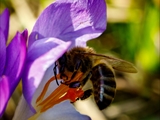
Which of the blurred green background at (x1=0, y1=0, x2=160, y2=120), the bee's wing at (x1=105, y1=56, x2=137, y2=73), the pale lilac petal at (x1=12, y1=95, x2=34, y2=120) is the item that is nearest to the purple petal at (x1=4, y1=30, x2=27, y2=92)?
the pale lilac petal at (x1=12, y1=95, x2=34, y2=120)

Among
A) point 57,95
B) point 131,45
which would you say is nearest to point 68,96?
point 57,95

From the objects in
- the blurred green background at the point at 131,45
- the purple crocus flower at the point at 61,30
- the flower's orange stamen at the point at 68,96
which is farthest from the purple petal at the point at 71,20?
the blurred green background at the point at 131,45

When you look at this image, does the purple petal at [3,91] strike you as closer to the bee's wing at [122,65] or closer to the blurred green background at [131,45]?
the bee's wing at [122,65]

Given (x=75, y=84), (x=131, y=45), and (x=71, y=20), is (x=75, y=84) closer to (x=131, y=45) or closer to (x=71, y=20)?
(x=71, y=20)

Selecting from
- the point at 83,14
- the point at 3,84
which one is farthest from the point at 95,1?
the point at 3,84

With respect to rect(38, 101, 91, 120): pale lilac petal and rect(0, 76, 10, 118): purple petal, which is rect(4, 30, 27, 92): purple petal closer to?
rect(0, 76, 10, 118): purple petal

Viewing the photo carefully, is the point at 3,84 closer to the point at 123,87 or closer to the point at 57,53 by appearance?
the point at 57,53

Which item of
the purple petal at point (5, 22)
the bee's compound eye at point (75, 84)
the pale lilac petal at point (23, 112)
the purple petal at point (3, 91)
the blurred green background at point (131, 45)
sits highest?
the purple petal at point (5, 22)
